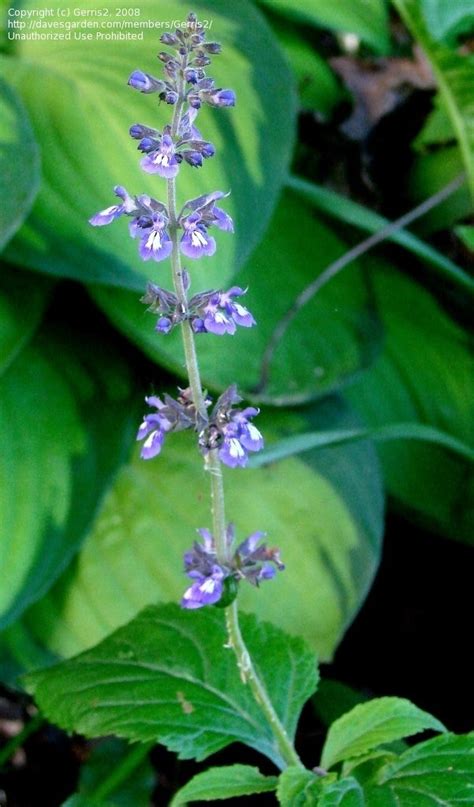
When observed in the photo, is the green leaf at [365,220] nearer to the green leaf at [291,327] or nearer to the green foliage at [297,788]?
the green leaf at [291,327]

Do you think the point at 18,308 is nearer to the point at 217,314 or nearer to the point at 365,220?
the point at 365,220

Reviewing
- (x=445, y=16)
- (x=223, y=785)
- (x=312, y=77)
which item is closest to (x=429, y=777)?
(x=223, y=785)

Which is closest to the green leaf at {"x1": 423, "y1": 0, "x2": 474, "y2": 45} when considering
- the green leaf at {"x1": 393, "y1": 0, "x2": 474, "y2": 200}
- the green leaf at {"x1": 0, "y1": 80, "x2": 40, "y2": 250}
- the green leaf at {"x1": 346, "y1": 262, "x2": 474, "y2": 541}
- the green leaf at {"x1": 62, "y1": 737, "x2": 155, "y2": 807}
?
the green leaf at {"x1": 393, "y1": 0, "x2": 474, "y2": 200}

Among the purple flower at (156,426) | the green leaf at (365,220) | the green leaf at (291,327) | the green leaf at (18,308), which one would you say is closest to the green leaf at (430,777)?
the purple flower at (156,426)

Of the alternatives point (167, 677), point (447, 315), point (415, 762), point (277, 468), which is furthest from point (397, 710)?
point (447, 315)

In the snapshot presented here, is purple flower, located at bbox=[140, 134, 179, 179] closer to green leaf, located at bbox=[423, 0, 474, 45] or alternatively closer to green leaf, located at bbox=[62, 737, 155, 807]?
green leaf, located at bbox=[62, 737, 155, 807]

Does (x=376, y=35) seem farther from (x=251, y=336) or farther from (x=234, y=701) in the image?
(x=234, y=701)
